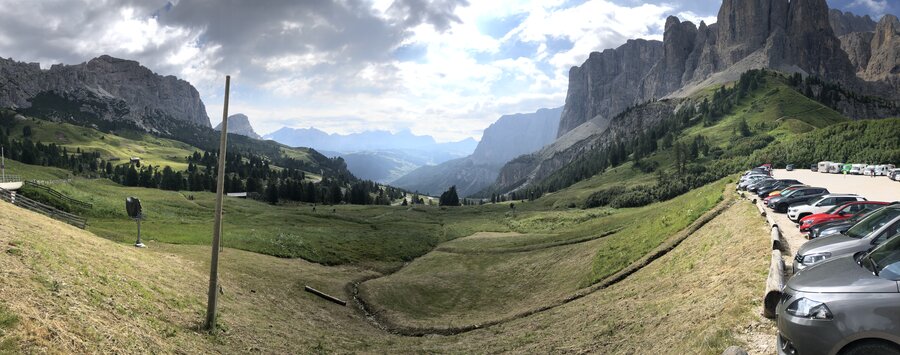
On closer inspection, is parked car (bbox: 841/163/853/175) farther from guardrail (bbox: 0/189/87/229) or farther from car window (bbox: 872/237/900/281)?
guardrail (bbox: 0/189/87/229)

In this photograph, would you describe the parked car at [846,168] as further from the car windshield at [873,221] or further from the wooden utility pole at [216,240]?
the wooden utility pole at [216,240]

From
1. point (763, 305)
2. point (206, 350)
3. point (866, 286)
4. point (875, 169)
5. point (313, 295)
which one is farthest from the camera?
point (875, 169)

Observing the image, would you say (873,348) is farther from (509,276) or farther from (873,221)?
(509,276)

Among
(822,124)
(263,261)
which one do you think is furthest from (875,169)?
(822,124)

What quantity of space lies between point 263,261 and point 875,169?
102m

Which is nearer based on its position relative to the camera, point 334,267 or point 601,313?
point 601,313

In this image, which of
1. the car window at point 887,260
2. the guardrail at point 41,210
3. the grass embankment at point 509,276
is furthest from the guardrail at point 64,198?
the car window at point 887,260

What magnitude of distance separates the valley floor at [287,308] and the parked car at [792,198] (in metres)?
8.38

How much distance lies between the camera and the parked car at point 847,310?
28.8ft

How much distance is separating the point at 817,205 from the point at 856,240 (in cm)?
2405

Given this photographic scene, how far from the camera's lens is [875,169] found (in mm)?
81688

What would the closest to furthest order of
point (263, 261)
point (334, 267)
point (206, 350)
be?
point (206, 350) < point (263, 261) < point (334, 267)

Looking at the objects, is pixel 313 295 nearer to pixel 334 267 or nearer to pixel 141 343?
pixel 334 267

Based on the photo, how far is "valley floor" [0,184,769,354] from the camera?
1515 cm
